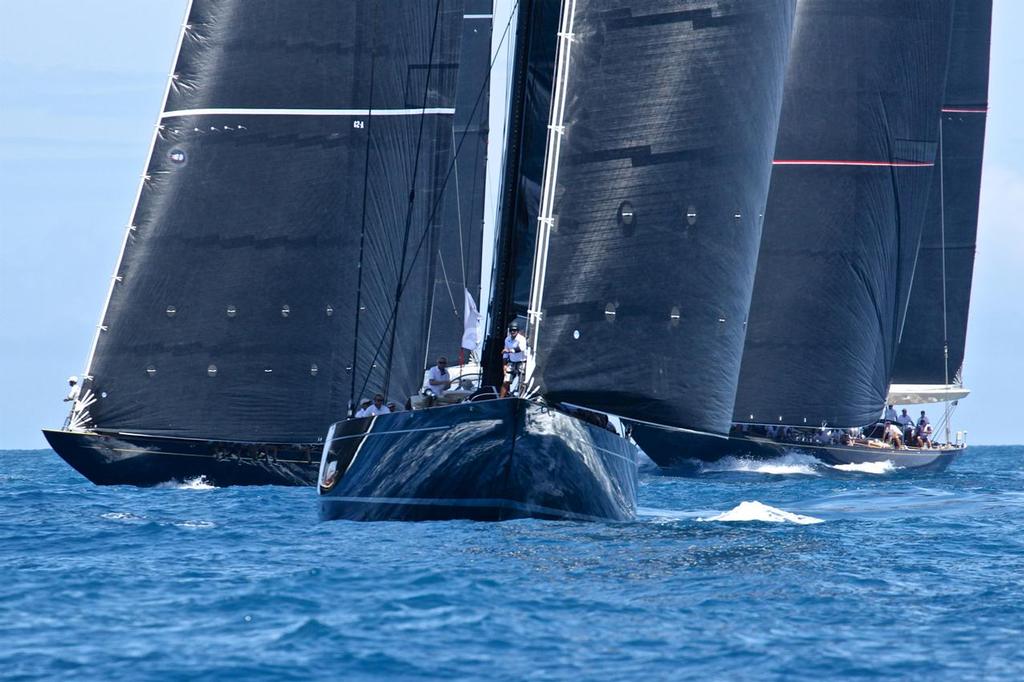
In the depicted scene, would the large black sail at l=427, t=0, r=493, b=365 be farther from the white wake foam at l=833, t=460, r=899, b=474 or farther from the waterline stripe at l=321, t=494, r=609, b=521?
the white wake foam at l=833, t=460, r=899, b=474

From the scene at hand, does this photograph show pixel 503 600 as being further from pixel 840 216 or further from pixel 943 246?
pixel 943 246

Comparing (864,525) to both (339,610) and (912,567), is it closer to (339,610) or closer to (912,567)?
(912,567)

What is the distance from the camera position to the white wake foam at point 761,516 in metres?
24.6

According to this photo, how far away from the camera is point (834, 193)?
43.2 meters

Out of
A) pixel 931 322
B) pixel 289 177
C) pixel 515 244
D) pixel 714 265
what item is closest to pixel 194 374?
pixel 289 177

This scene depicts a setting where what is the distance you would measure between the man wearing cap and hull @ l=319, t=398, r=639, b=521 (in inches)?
37.5

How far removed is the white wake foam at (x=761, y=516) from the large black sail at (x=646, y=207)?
12.4ft

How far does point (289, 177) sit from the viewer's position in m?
31.4

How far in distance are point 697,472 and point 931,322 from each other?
14021mm

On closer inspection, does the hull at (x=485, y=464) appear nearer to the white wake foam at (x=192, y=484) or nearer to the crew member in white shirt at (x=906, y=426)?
the white wake foam at (x=192, y=484)

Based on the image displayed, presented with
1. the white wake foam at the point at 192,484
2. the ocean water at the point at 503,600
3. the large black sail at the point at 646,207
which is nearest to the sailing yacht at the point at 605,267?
the large black sail at the point at 646,207

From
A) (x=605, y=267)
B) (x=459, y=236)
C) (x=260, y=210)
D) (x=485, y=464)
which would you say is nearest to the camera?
(x=485, y=464)

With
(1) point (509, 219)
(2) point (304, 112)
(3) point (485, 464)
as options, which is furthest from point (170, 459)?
(3) point (485, 464)

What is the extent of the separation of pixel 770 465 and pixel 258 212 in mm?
19311
